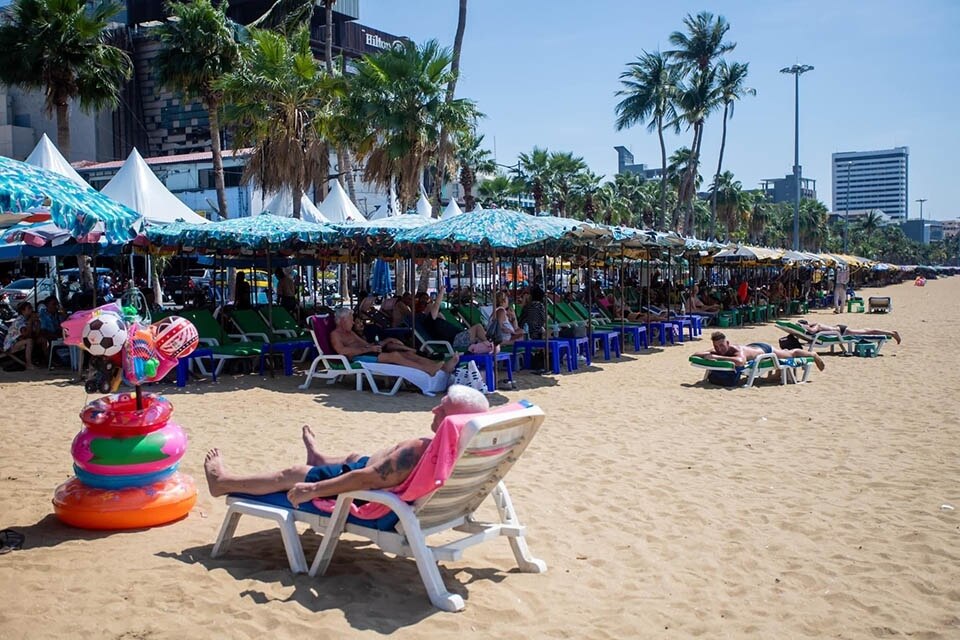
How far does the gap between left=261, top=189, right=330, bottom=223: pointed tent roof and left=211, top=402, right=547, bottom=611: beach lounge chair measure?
19.5m

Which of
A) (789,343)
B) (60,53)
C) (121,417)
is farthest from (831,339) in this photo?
(60,53)

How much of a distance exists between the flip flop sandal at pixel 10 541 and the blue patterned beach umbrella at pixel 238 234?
7779mm

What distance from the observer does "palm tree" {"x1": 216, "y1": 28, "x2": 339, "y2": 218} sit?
20.5 m

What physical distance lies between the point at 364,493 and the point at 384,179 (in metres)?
19.4

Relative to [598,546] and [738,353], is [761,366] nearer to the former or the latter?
[738,353]

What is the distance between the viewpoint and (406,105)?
20.4 metres

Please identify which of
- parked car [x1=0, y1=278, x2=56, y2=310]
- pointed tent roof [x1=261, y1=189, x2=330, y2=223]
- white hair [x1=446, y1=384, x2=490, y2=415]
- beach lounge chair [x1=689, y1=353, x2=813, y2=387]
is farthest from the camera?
pointed tent roof [x1=261, y1=189, x2=330, y2=223]

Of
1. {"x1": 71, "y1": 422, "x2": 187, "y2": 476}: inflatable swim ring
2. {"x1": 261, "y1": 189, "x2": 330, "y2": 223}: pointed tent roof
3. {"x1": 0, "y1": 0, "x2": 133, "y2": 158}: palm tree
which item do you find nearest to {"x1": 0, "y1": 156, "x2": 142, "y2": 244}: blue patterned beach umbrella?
{"x1": 71, "y1": 422, "x2": 187, "y2": 476}: inflatable swim ring

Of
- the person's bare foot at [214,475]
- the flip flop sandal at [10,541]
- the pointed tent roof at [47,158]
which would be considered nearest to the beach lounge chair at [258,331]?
the pointed tent roof at [47,158]

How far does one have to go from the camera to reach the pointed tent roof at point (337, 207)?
82.1 feet

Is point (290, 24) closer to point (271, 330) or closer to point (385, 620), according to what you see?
point (271, 330)

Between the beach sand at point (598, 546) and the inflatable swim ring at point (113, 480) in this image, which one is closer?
the beach sand at point (598, 546)

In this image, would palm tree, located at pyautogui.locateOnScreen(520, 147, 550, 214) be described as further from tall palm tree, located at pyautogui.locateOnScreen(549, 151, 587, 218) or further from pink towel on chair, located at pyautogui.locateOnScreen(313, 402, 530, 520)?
pink towel on chair, located at pyautogui.locateOnScreen(313, 402, 530, 520)

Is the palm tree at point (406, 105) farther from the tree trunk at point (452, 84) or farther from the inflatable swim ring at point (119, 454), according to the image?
the inflatable swim ring at point (119, 454)
